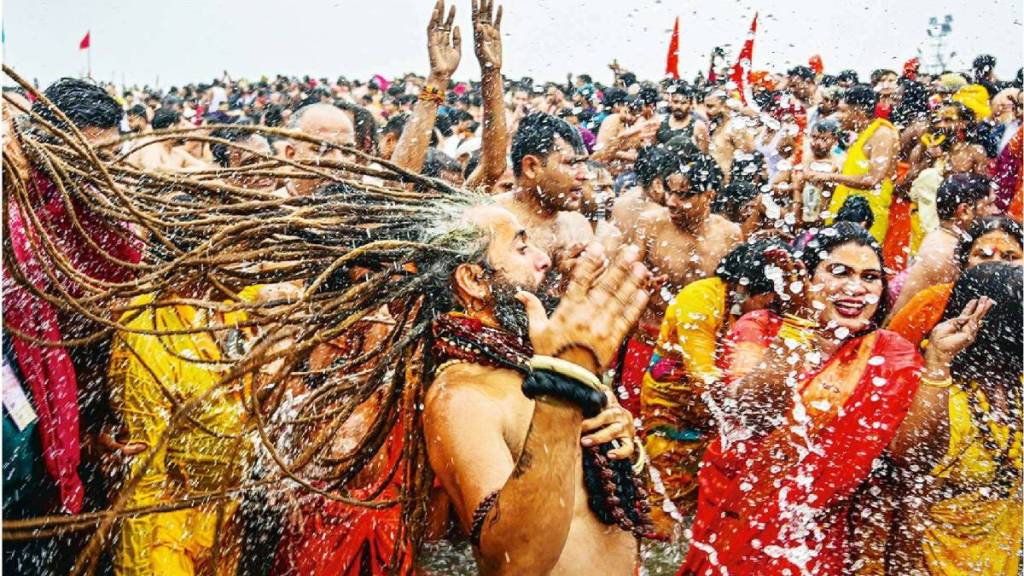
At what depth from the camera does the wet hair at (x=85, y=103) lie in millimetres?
3982

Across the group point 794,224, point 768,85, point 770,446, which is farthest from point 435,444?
point 768,85

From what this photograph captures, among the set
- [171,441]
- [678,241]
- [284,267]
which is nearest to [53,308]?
[284,267]

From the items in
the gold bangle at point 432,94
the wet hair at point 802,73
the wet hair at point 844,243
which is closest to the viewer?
the wet hair at point 844,243

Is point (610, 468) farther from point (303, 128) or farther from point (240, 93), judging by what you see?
point (240, 93)

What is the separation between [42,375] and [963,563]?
2767 millimetres

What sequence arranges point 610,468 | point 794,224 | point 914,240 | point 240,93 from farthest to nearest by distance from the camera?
point 240,93, point 914,240, point 794,224, point 610,468

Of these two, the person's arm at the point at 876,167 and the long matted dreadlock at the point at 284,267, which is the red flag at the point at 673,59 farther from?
the long matted dreadlock at the point at 284,267

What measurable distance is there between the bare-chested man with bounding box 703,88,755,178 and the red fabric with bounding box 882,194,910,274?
3.50 ft

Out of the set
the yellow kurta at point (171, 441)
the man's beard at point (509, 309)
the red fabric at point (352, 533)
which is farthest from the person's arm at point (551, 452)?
the yellow kurta at point (171, 441)

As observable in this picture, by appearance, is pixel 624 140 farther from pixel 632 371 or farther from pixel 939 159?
pixel 632 371

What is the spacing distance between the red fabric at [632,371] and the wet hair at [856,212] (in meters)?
1.69

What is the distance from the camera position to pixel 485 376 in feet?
6.98

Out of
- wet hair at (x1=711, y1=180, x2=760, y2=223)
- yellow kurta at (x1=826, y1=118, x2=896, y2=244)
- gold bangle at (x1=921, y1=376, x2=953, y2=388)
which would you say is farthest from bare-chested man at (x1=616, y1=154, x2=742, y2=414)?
yellow kurta at (x1=826, y1=118, x2=896, y2=244)

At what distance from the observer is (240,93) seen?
1691 cm
